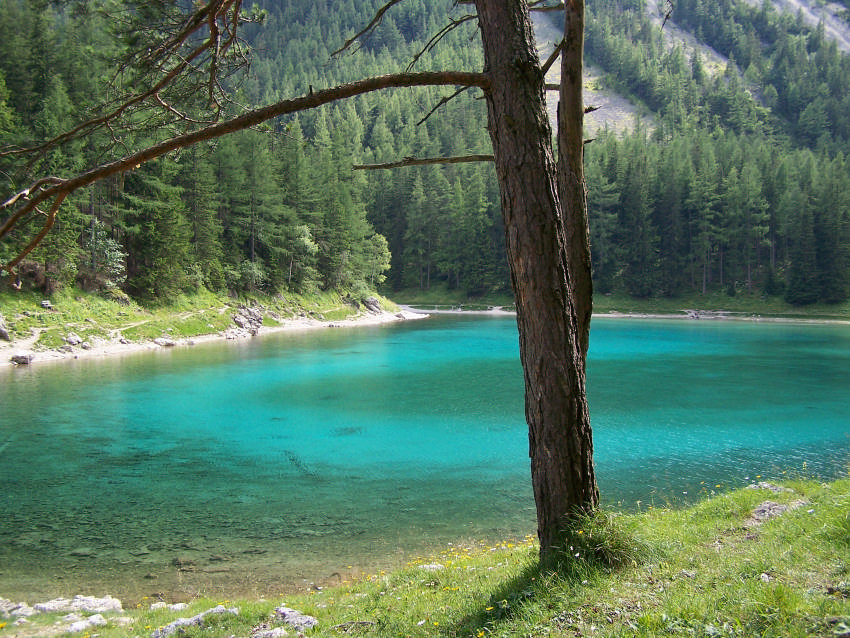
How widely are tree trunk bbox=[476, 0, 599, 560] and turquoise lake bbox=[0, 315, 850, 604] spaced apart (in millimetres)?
4422

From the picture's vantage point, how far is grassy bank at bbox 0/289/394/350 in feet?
96.4

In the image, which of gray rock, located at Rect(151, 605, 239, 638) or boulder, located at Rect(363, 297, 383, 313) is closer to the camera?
gray rock, located at Rect(151, 605, 239, 638)

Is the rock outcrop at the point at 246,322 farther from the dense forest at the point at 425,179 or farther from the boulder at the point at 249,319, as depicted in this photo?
the dense forest at the point at 425,179

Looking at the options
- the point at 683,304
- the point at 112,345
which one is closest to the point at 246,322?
the point at 112,345

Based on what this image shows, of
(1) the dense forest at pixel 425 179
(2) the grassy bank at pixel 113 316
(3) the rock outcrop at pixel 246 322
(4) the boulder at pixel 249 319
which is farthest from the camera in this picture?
(4) the boulder at pixel 249 319

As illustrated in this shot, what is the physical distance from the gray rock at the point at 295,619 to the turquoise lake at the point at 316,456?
1.87 metres

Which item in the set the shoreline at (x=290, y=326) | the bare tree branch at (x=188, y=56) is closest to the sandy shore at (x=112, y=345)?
the shoreline at (x=290, y=326)

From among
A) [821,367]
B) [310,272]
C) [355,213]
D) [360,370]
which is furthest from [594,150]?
[360,370]

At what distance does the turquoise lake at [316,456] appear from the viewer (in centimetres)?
845

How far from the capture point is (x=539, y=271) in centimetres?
429

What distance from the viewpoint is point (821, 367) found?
2836 centimetres

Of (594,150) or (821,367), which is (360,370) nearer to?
(821,367)

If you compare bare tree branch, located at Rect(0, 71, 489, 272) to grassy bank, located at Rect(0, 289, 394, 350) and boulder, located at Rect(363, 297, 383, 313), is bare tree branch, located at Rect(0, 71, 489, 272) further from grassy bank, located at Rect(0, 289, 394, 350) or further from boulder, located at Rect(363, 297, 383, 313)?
boulder, located at Rect(363, 297, 383, 313)

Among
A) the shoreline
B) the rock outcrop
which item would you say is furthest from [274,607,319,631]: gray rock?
the rock outcrop
